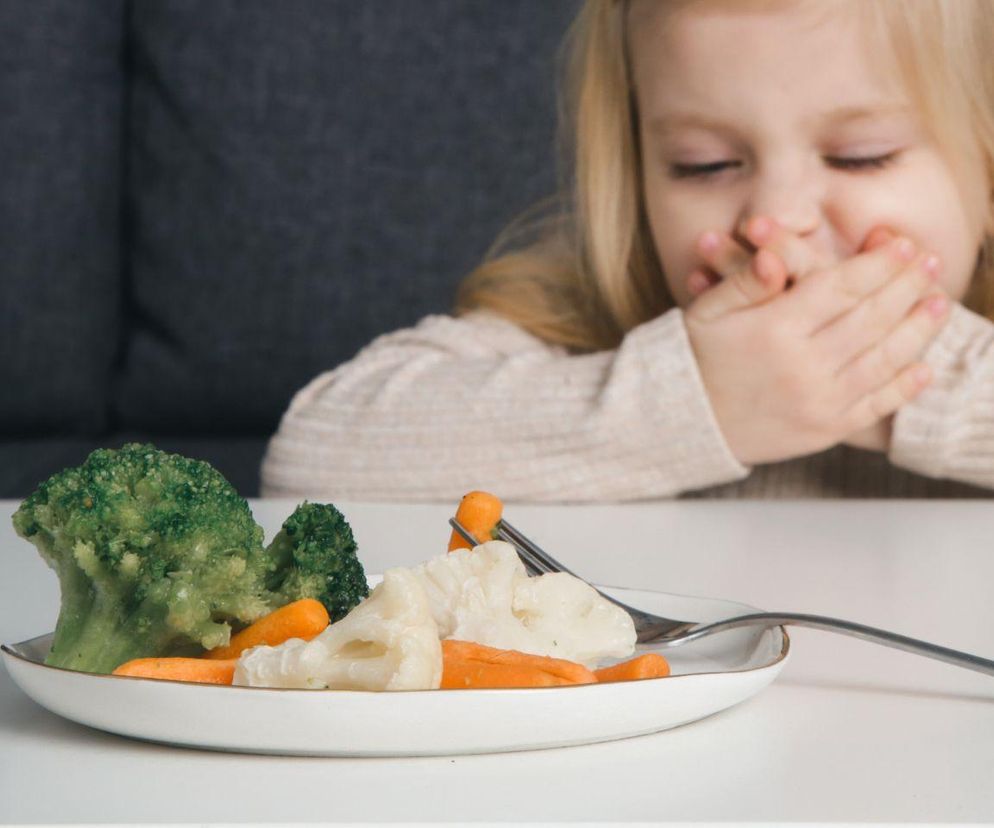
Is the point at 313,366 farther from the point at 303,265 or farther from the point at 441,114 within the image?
the point at 441,114

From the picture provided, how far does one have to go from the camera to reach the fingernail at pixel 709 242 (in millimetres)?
1435

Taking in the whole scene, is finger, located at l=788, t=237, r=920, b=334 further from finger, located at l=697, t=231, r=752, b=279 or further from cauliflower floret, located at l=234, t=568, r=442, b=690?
cauliflower floret, located at l=234, t=568, r=442, b=690

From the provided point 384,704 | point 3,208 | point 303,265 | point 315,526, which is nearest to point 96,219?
point 3,208

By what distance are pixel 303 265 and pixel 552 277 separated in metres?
0.37

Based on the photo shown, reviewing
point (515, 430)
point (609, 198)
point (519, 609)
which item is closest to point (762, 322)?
point (515, 430)

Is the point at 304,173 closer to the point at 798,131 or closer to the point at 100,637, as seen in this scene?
the point at 798,131

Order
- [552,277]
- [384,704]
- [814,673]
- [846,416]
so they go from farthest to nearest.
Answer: [552,277] → [846,416] → [814,673] → [384,704]

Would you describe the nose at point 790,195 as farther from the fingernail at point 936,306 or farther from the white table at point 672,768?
the white table at point 672,768

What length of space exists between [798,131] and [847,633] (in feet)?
2.95

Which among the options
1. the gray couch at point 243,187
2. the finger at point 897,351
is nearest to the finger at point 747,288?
the finger at point 897,351

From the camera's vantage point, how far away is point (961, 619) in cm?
66

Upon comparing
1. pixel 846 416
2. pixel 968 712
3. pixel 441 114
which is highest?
pixel 441 114

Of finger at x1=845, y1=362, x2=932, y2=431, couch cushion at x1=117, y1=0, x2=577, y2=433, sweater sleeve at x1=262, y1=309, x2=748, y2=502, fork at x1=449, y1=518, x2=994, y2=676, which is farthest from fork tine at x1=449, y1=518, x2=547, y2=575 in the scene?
couch cushion at x1=117, y1=0, x2=577, y2=433

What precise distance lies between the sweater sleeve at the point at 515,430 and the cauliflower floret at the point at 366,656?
2.79 ft
